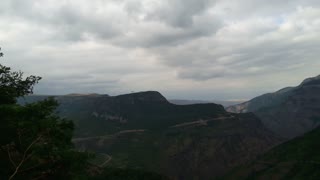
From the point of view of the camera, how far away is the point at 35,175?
129ft

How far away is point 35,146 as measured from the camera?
37.5m

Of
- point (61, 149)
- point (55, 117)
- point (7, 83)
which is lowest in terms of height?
point (61, 149)

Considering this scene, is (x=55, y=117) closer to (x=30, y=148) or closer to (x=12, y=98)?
(x=30, y=148)

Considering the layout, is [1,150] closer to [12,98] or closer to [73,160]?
[73,160]

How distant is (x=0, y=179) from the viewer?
3591 centimetres

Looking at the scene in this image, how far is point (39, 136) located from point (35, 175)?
397cm

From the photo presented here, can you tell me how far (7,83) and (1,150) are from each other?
41.1ft

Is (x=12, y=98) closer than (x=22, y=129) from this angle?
No

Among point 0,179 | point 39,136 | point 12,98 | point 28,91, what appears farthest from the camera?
point 28,91

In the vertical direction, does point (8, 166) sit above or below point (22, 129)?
below

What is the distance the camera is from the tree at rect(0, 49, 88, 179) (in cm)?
3759

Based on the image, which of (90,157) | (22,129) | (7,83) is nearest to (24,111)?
(22,129)

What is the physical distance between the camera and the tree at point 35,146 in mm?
37594

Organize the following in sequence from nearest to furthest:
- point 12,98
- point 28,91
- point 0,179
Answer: point 0,179 → point 12,98 → point 28,91
